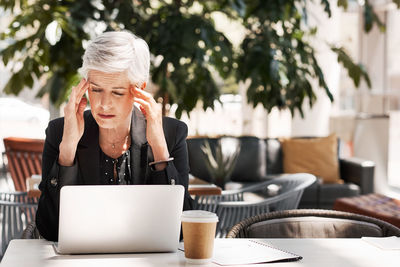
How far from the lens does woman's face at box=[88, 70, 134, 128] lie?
73.4 inches

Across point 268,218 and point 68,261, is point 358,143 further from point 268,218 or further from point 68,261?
point 68,261

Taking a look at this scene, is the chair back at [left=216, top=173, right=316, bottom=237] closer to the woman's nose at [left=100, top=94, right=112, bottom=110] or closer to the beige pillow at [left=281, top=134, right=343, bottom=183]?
the woman's nose at [left=100, top=94, right=112, bottom=110]

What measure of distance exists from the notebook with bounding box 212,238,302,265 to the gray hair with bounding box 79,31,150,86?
57cm

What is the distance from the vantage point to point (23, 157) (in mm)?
4074

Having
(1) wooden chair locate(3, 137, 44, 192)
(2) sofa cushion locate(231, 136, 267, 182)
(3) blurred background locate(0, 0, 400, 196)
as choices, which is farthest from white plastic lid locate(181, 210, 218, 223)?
(2) sofa cushion locate(231, 136, 267, 182)

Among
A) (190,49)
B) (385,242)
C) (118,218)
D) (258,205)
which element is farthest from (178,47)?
(118,218)

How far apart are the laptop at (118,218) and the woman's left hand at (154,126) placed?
20.4 inches

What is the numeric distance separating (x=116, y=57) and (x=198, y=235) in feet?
2.24

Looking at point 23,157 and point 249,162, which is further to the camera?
point 249,162

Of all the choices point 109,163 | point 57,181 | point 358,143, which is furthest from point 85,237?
point 358,143

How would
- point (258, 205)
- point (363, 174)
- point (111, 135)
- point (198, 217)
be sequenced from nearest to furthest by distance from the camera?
point (198, 217), point (111, 135), point (258, 205), point (363, 174)

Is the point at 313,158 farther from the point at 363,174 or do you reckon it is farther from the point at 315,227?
the point at 315,227

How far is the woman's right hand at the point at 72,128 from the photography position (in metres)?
1.83

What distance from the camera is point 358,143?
6.95 meters
